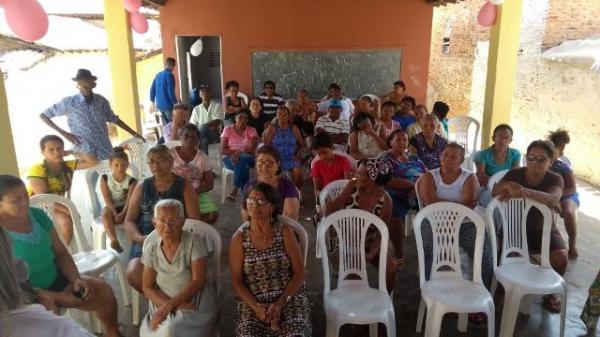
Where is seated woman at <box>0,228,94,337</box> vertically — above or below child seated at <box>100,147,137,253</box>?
above

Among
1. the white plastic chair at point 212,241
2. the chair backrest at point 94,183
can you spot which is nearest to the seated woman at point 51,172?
the chair backrest at point 94,183

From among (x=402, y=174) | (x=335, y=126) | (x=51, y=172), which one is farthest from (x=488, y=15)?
(x=51, y=172)

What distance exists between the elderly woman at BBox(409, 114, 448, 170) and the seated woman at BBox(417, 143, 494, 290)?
0.96 meters

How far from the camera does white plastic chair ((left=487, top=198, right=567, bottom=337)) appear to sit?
2814 mm

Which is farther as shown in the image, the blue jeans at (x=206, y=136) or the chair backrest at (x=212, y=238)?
the blue jeans at (x=206, y=136)

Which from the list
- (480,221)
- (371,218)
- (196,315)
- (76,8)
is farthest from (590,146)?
(76,8)

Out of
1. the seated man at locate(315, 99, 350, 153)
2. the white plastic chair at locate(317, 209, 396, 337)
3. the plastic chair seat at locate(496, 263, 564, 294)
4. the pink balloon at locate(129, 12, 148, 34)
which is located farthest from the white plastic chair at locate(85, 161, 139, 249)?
the pink balloon at locate(129, 12, 148, 34)

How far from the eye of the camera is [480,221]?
293cm

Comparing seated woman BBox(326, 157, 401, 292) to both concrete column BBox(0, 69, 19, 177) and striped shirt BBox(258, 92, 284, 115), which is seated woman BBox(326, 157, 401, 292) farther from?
striped shirt BBox(258, 92, 284, 115)

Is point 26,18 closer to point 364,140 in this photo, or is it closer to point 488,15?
point 364,140

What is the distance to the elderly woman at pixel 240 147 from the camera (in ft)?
17.7

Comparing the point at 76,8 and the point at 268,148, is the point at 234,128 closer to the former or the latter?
the point at 268,148

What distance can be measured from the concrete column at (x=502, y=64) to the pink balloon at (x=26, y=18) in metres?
5.39

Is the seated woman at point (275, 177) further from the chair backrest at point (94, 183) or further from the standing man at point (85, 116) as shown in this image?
the standing man at point (85, 116)
